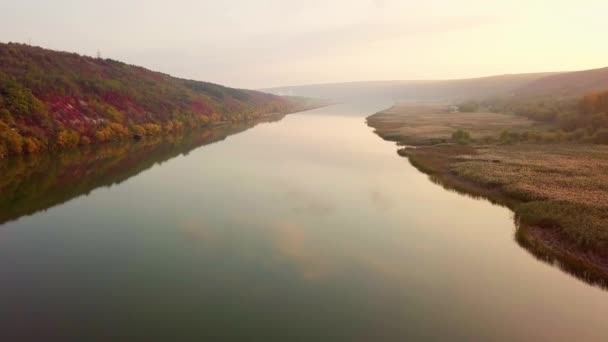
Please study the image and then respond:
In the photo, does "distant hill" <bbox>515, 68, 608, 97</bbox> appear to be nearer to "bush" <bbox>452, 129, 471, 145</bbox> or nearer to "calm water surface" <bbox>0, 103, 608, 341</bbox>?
"bush" <bbox>452, 129, 471, 145</bbox>

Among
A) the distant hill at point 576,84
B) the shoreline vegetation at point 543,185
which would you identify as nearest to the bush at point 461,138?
the shoreline vegetation at point 543,185

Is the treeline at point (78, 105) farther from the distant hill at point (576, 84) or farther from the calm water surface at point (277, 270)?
the distant hill at point (576, 84)

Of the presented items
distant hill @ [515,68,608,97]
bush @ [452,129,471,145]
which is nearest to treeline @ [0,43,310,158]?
bush @ [452,129,471,145]

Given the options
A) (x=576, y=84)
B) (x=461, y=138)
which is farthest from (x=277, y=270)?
(x=576, y=84)

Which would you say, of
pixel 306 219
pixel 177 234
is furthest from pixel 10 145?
pixel 306 219

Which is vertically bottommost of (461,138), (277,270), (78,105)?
(277,270)

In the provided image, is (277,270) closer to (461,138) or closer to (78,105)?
(461,138)
